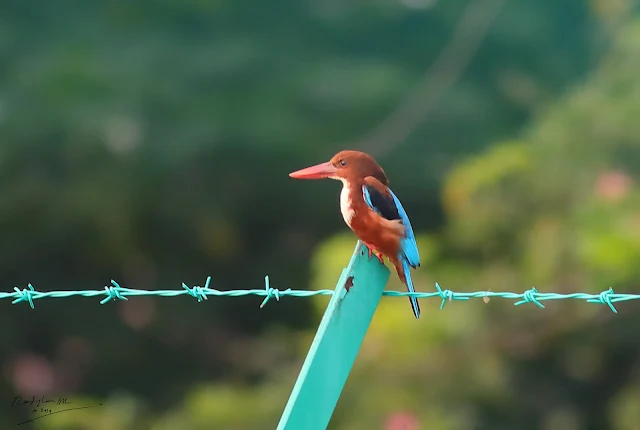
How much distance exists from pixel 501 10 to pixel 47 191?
1.98 metres

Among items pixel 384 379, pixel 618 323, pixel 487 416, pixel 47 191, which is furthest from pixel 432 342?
pixel 47 191

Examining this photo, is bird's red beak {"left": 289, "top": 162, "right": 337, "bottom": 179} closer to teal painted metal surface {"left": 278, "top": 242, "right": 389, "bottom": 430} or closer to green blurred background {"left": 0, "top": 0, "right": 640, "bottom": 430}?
teal painted metal surface {"left": 278, "top": 242, "right": 389, "bottom": 430}

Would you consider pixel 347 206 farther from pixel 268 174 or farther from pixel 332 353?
pixel 268 174

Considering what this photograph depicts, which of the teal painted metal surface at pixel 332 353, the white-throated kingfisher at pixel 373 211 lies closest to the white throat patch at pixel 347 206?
the white-throated kingfisher at pixel 373 211

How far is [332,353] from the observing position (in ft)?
3.67

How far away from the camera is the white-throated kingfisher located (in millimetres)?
1225

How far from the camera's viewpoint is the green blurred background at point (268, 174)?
2645 millimetres

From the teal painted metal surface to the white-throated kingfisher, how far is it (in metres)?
0.07

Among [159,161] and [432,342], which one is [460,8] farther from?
[432,342]

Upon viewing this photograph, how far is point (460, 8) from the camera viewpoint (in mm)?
3633

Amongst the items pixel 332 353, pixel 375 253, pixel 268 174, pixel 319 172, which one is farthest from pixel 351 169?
pixel 268 174

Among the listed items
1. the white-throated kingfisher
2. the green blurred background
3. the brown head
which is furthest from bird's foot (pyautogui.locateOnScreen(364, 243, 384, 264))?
the green blurred background

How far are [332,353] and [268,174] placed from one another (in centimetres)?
230

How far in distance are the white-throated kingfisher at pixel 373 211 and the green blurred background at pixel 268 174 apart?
1239 mm
